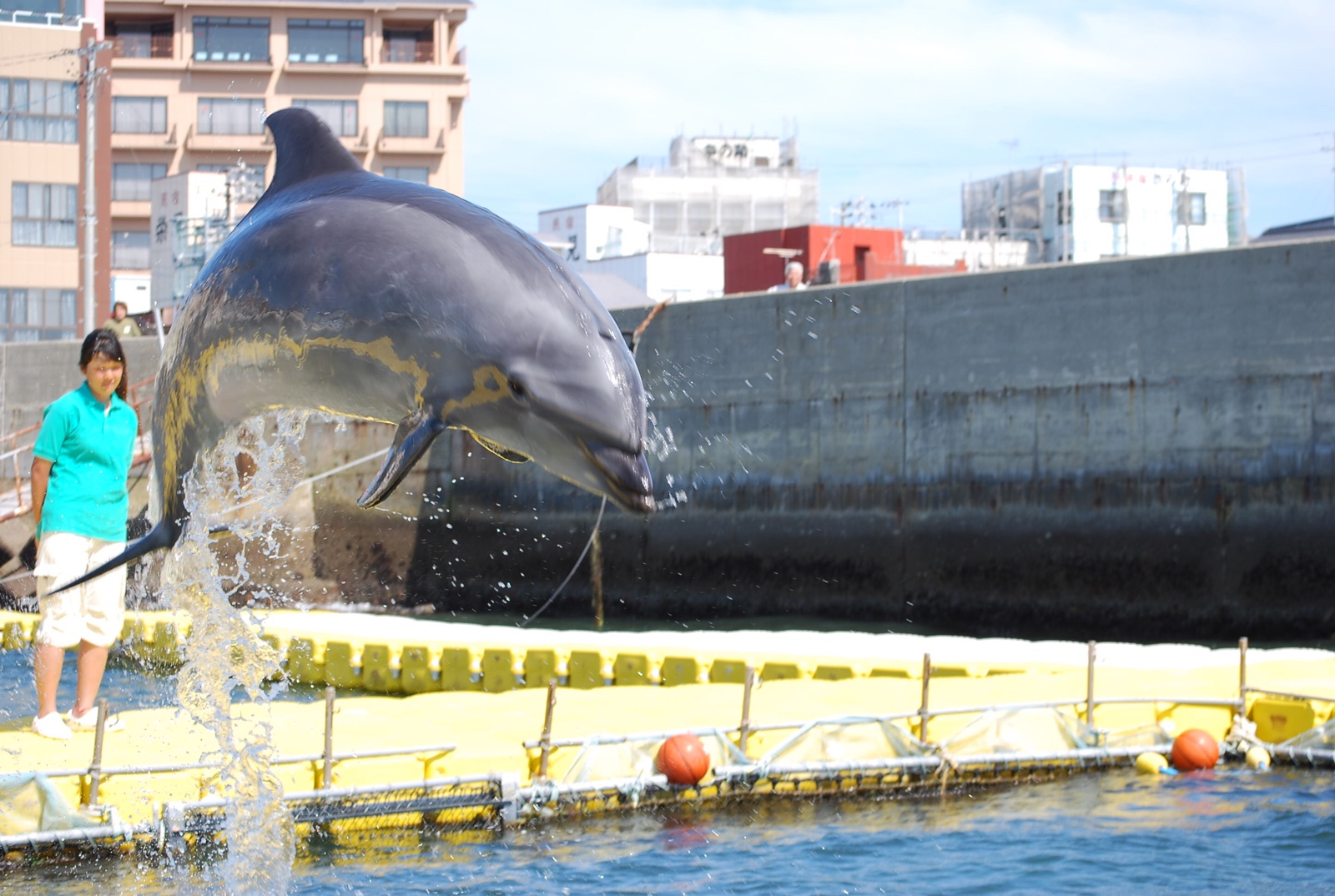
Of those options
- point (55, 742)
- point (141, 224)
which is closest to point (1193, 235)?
point (141, 224)

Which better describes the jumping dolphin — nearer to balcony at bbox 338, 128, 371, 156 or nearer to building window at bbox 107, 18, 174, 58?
balcony at bbox 338, 128, 371, 156

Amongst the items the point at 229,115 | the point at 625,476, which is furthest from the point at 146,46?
the point at 625,476

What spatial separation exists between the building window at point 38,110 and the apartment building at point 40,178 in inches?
0.9

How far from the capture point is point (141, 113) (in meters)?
56.2

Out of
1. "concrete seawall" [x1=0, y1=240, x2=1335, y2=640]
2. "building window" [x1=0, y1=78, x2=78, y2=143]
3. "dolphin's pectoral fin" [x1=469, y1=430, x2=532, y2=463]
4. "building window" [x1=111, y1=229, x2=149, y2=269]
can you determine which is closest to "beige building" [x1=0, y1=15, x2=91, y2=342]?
"building window" [x1=0, y1=78, x2=78, y2=143]

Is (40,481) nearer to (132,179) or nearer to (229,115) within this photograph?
(229,115)

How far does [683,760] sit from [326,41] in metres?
51.9

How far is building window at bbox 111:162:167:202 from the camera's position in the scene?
56.8 metres

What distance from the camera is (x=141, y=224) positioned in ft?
186

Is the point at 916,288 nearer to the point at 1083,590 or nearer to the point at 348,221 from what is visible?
the point at 1083,590

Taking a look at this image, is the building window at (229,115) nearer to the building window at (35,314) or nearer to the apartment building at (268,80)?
the apartment building at (268,80)

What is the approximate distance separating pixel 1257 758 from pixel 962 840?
2.65 metres

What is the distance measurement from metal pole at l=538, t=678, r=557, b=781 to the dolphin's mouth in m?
5.29

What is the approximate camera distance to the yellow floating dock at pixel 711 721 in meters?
8.17
